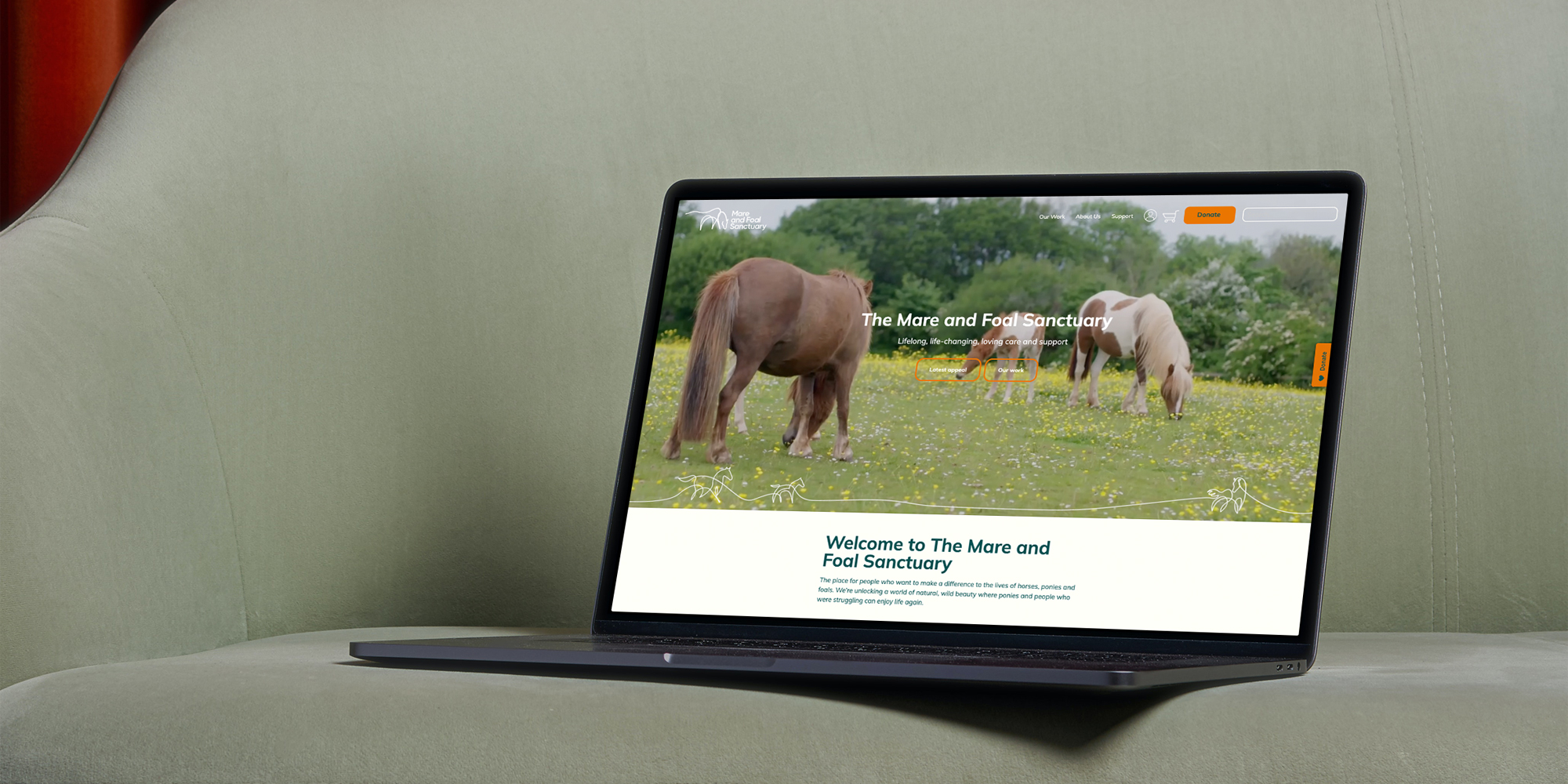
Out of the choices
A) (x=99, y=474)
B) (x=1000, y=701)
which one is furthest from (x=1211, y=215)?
(x=99, y=474)

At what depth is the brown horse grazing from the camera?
31.7 inches

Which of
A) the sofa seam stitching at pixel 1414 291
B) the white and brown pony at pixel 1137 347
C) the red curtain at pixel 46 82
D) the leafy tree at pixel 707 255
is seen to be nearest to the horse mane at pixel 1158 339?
the white and brown pony at pixel 1137 347

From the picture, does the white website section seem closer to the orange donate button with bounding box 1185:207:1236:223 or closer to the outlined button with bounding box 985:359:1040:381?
the outlined button with bounding box 985:359:1040:381

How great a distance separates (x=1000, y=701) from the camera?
54cm

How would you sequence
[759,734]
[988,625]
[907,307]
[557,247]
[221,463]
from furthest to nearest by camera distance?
[557,247], [221,463], [907,307], [988,625], [759,734]

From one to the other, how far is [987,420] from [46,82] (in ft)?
4.28

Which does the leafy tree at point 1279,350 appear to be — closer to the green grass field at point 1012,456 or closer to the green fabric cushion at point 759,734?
the green grass field at point 1012,456

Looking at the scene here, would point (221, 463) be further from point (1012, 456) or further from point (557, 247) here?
point (1012, 456)

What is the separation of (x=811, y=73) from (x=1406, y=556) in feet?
2.29

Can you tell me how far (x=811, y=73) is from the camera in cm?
109

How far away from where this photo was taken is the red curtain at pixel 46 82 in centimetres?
140

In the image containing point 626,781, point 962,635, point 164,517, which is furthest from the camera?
point 164,517

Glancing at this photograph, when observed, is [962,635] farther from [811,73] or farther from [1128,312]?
[811,73]

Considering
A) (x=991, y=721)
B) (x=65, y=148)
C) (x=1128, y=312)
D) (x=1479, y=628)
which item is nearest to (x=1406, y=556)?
(x=1479, y=628)
